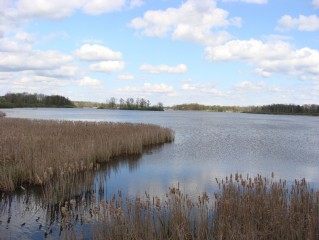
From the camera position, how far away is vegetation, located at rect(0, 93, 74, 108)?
413 feet

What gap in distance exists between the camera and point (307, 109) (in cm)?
13650

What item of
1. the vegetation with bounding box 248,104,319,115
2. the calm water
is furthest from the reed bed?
the vegetation with bounding box 248,104,319,115

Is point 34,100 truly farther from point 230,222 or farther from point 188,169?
point 230,222

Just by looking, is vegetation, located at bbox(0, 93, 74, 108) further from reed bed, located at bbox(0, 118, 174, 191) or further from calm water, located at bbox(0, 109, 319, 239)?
calm water, located at bbox(0, 109, 319, 239)

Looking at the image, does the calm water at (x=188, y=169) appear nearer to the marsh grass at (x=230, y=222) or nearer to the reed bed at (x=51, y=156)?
the reed bed at (x=51, y=156)

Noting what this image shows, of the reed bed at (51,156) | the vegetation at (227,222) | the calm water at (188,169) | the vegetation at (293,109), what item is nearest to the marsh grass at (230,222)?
the vegetation at (227,222)

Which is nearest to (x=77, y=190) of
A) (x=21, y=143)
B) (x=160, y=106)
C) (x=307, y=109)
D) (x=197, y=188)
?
(x=197, y=188)

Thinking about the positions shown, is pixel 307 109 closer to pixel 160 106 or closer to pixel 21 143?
pixel 160 106

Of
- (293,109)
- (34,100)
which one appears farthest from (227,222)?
(34,100)

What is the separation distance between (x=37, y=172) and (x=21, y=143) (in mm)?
3531

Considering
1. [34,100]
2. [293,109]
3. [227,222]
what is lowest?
[227,222]

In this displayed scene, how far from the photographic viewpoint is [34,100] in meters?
140

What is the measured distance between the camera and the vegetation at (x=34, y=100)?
126 metres

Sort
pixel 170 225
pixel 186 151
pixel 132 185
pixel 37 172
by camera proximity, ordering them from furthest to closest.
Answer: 1. pixel 186 151
2. pixel 132 185
3. pixel 37 172
4. pixel 170 225
